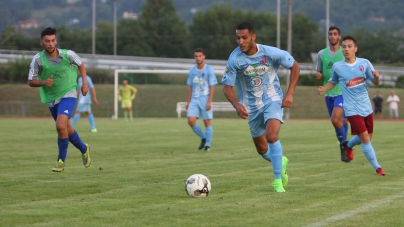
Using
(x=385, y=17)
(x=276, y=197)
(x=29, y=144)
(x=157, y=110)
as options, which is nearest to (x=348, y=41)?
(x=276, y=197)

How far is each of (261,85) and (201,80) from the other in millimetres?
7976

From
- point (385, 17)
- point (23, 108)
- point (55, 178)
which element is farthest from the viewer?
point (385, 17)

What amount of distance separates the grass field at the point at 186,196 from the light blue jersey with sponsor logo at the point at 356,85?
964 millimetres

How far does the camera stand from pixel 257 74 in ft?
31.9

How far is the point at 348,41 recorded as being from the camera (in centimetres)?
1164

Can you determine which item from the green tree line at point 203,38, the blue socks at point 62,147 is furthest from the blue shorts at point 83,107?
the green tree line at point 203,38

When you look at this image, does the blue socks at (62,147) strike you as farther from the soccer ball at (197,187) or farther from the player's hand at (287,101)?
the player's hand at (287,101)

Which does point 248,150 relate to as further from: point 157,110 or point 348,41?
point 157,110

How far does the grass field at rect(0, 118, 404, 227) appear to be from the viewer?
285 inches

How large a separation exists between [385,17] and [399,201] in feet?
525

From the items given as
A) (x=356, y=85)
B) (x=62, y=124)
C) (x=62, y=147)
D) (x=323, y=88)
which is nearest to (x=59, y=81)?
(x=62, y=124)

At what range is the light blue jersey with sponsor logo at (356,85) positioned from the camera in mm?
11859

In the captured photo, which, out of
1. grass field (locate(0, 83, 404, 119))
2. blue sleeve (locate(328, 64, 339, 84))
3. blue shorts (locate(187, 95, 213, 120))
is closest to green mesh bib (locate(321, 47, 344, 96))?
blue sleeve (locate(328, 64, 339, 84))

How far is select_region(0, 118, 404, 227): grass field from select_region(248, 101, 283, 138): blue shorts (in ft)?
2.37
